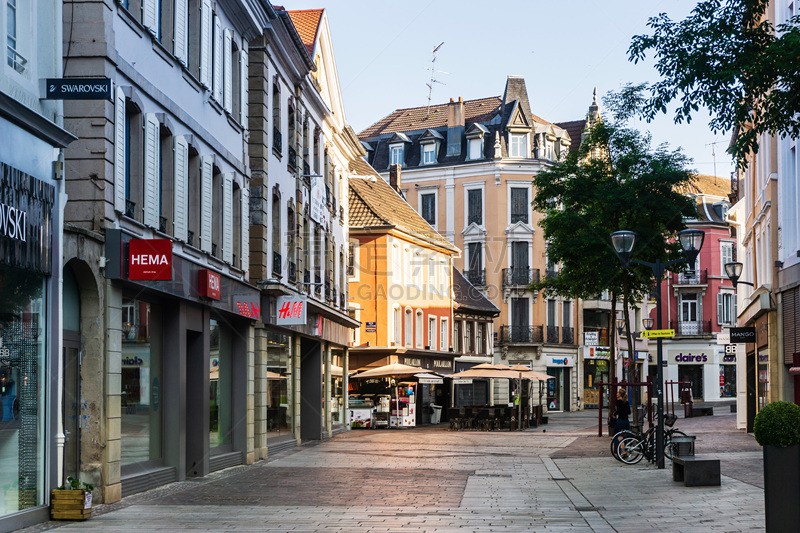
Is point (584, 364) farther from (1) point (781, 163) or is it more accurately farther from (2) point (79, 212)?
(2) point (79, 212)

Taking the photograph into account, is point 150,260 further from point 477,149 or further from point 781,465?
point 477,149

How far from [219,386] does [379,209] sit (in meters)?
27.3

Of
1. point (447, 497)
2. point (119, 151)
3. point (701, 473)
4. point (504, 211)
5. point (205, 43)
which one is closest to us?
point (119, 151)

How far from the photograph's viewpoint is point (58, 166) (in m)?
14.4

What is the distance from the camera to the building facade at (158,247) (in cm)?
1552

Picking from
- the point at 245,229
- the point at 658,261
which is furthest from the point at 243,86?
the point at 658,261

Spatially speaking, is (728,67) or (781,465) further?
(728,67)

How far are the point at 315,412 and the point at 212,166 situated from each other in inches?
551

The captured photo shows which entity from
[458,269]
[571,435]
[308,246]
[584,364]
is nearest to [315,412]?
[308,246]

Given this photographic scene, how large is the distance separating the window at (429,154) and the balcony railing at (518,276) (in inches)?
327

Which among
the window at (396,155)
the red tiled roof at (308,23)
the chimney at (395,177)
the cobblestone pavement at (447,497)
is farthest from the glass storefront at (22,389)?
the window at (396,155)

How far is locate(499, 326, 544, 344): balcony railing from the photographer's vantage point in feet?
214

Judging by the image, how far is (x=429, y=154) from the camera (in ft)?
224

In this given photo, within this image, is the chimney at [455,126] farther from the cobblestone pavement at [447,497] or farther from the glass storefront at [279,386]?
the cobblestone pavement at [447,497]
